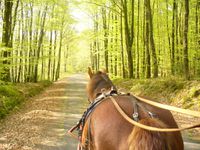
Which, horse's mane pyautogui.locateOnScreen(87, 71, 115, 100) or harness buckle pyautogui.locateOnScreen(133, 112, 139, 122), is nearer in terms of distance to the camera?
harness buckle pyautogui.locateOnScreen(133, 112, 139, 122)

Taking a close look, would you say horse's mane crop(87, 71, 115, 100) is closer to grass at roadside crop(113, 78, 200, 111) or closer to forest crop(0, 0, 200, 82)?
grass at roadside crop(113, 78, 200, 111)

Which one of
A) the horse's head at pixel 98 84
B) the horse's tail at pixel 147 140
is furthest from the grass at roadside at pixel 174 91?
the horse's tail at pixel 147 140

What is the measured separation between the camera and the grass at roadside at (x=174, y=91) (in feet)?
41.1

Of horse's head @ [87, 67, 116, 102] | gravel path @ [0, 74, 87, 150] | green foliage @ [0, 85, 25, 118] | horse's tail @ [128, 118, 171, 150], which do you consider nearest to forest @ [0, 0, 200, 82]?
green foliage @ [0, 85, 25, 118]

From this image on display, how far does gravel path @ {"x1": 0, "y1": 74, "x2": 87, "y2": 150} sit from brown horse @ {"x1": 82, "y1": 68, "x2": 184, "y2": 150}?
4.91 m

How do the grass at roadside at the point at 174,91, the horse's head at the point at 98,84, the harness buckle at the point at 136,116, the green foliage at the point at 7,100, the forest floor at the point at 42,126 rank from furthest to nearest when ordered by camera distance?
the green foliage at the point at 7,100
the grass at roadside at the point at 174,91
the forest floor at the point at 42,126
the horse's head at the point at 98,84
the harness buckle at the point at 136,116

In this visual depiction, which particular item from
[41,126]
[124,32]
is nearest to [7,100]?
[41,126]

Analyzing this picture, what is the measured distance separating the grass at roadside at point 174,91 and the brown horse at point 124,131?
8451 mm

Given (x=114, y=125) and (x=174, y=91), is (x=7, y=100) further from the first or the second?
(x=114, y=125)

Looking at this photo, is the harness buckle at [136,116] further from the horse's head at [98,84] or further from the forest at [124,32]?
the forest at [124,32]

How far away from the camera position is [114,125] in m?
3.27

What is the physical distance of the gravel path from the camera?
8.79 meters

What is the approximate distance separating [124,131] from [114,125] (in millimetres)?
159

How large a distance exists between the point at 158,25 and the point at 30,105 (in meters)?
18.5
